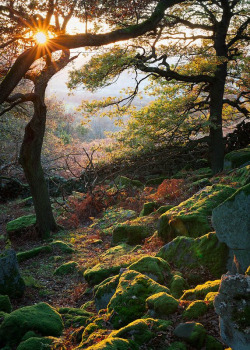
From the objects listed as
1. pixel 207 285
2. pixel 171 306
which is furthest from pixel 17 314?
pixel 207 285

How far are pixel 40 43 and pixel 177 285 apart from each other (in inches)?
228

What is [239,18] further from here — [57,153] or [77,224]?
[57,153]

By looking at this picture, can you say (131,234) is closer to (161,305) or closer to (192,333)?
(161,305)

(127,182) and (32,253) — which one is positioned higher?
(127,182)

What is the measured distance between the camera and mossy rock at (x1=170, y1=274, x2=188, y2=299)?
497 centimetres

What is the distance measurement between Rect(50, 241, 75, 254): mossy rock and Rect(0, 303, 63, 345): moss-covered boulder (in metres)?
4.84

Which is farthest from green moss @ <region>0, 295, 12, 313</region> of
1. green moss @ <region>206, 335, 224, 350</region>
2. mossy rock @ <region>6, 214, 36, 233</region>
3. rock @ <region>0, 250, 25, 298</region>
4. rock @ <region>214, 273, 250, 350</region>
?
mossy rock @ <region>6, 214, 36, 233</region>

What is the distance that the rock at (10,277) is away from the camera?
666 centimetres

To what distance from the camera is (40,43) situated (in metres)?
7.22

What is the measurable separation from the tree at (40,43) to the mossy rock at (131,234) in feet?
11.5

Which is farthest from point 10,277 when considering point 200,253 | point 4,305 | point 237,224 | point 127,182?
point 127,182

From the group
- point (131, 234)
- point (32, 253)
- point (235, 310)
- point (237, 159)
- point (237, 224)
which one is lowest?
point (32, 253)

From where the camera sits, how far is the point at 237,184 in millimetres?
7844

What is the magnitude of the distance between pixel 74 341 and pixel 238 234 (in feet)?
9.42
